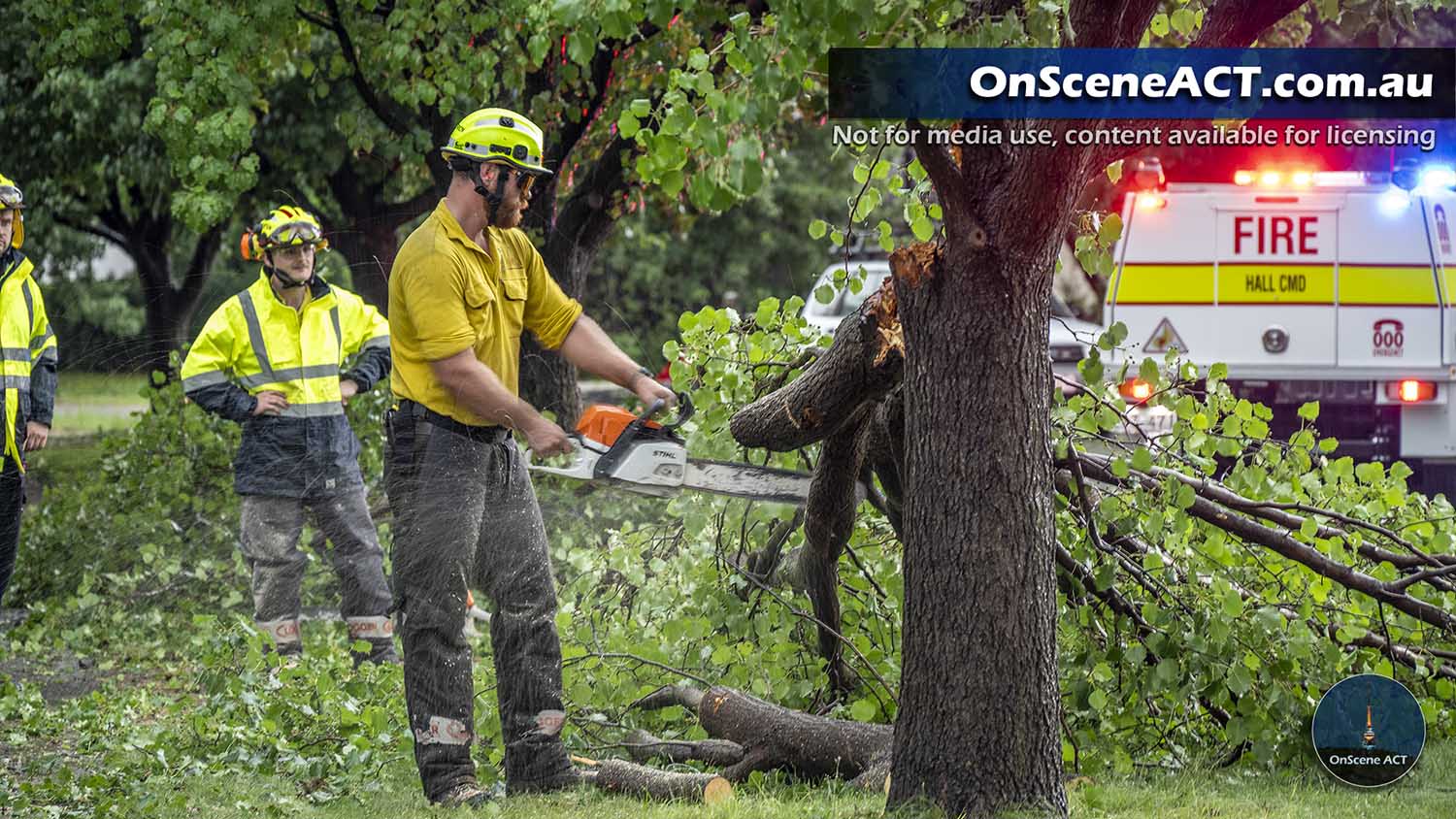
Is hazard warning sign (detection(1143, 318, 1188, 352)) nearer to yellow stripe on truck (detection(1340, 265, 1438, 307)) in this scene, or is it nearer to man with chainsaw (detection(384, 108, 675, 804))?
yellow stripe on truck (detection(1340, 265, 1438, 307))

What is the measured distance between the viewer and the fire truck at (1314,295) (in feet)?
29.9

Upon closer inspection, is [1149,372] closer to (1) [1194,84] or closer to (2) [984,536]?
(1) [1194,84]

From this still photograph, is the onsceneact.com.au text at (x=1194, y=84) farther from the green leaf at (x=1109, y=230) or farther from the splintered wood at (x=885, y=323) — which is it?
the splintered wood at (x=885, y=323)

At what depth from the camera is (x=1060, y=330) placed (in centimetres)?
1202

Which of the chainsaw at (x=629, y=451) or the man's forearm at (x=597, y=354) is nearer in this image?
the chainsaw at (x=629, y=451)

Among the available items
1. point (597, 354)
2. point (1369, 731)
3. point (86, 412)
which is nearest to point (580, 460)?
point (597, 354)

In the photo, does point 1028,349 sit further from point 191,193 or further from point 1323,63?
point 191,193

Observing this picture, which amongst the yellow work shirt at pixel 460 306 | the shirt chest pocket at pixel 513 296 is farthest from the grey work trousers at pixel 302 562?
the shirt chest pocket at pixel 513 296

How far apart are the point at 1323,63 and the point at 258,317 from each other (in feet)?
13.8

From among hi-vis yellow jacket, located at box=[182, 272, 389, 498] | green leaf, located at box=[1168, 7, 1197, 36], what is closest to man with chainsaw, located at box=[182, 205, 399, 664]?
hi-vis yellow jacket, located at box=[182, 272, 389, 498]

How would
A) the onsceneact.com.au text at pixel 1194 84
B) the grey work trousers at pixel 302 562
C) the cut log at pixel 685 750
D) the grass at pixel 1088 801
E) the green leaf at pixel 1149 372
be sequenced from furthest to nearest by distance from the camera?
the grey work trousers at pixel 302 562 → the cut log at pixel 685 750 → the green leaf at pixel 1149 372 → the grass at pixel 1088 801 → the onsceneact.com.au text at pixel 1194 84

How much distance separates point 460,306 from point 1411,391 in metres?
6.64

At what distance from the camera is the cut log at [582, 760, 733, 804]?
4438 millimetres

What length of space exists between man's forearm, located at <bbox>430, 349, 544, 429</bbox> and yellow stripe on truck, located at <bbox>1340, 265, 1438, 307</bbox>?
6309 mm
